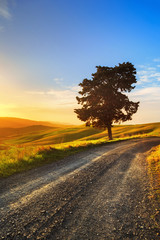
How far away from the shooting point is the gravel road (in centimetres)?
353

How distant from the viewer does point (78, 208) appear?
457cm

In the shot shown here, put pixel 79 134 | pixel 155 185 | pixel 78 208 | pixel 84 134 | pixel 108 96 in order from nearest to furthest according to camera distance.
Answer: pixel 78 208 < pixel 155 185 < pixel 108 96 < pixel 79 134 < pixel 84 134

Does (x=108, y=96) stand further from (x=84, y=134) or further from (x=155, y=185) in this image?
(x=84, y=134)

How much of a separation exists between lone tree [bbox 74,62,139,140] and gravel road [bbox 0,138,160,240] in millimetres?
22442

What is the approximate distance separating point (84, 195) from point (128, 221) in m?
1.85

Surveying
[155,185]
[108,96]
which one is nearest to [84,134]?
[108,96]

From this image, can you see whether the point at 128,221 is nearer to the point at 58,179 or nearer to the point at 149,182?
the point at 149,182

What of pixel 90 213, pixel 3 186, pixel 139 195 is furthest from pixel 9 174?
pixel 139 195

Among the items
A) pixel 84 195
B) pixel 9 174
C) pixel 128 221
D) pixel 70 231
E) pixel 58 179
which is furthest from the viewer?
pixel 9 174

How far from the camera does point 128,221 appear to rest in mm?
3959

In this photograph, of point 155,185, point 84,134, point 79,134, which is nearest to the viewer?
point 155,185

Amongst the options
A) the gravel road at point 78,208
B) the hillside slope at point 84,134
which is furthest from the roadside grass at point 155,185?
the hillside slope at point 84,134

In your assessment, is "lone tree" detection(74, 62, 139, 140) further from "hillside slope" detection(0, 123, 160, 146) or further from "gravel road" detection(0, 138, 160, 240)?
"gravel road" detection(0, 138, 160, 240)

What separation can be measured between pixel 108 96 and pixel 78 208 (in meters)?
26.1
